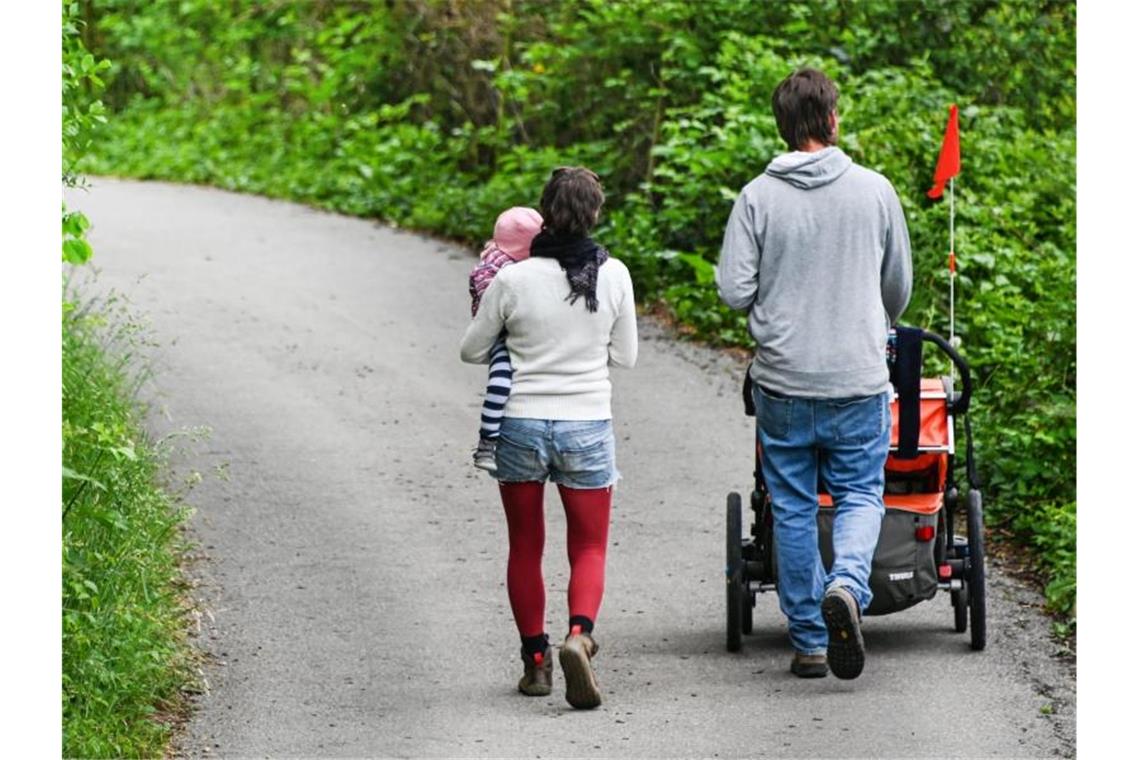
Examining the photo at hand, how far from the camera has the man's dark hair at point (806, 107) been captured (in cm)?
610

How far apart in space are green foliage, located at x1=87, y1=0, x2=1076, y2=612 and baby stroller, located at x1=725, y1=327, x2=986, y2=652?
120 cm

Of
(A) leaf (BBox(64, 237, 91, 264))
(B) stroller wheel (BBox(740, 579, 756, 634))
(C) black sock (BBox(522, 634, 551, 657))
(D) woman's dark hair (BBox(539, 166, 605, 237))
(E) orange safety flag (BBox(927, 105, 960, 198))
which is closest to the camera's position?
(A) leaf (BBox(64, 237, 91, 264))

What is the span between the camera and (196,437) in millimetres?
9820

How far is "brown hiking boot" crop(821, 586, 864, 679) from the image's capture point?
5781mm

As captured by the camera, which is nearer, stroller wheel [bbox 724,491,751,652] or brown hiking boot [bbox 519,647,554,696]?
brown hiking boot [bbox 519,647,554,696]

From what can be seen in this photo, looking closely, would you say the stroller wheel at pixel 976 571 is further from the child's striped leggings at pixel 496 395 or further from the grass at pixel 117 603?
the grass at pixel 117 603

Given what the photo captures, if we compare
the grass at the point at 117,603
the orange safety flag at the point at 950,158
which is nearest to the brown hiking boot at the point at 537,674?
the grass at the point at 117,603

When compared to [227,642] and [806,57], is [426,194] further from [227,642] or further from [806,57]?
[227,642]

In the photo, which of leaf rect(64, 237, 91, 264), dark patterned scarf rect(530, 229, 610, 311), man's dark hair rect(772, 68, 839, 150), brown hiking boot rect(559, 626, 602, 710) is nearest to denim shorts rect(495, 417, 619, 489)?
dark patterned scarf rect(530, 229, 610, 311)

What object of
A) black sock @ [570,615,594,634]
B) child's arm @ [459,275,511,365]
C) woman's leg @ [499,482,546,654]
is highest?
child's arm @ [459,275,511,365]

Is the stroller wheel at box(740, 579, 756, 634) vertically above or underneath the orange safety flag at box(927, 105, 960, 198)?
underneath

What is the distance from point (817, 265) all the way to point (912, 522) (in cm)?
107

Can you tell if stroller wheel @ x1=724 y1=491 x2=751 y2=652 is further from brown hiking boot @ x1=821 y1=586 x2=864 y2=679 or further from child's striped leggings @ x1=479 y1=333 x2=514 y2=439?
child's striped leggings @ x1=479 y1=333 x2=514 y2=439

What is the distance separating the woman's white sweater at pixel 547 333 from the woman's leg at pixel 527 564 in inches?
12.7
